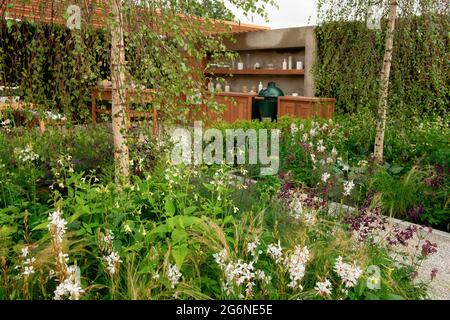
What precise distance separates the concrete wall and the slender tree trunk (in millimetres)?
6631

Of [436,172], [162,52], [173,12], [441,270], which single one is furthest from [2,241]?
[436,172]

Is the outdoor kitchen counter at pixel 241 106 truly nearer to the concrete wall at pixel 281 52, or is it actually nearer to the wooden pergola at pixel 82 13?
the concrete wall at pixel 281 52

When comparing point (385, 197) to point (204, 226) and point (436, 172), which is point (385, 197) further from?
point (204, 226)

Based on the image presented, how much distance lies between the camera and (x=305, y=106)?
8867 mm

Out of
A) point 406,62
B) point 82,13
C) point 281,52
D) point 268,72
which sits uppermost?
point 281,52

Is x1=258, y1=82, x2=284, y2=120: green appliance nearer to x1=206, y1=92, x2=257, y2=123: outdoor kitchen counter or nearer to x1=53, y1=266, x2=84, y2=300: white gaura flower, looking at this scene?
x1=206, y1=92, x2=257, y2=123: outdoor kitchen counter

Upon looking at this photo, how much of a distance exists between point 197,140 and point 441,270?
114 inches

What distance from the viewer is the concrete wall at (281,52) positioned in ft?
31.3

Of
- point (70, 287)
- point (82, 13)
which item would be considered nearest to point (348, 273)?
point (70, 287)

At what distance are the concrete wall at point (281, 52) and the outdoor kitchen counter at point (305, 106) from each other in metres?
0.69

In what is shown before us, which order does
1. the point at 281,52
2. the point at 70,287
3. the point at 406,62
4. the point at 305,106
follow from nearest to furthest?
1. the point at 70,287
2. the point at 406,62
3. the point at 305,106
4. the point at 281,52

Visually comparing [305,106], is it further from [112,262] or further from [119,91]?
[112,262]

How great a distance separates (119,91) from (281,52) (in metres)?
8.71

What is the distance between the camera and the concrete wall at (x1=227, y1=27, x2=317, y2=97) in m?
9.55
